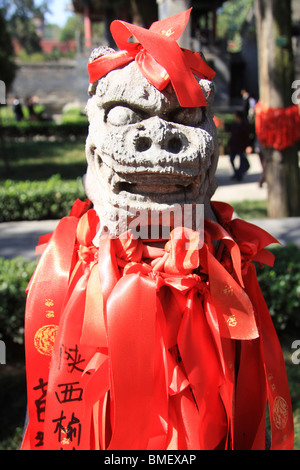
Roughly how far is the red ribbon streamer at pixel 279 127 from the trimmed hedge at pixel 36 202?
2.41 meters

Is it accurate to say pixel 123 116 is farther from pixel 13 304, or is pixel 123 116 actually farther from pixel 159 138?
pixel 13 304

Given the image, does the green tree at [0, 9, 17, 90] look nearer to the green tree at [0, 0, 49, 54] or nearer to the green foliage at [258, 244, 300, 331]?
the green foliage at [258, 244, 300, 331]

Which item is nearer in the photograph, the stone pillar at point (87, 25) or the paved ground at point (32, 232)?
the paved ground at point (32, 232)

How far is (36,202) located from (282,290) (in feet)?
12.0

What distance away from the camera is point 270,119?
5.27 meters

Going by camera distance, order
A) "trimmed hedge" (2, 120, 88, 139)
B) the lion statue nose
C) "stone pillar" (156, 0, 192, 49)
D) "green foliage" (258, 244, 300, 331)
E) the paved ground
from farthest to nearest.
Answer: "trimmed hedge" (2, 120, 88, 139) → the paved ground → "green foliage" (258, 244, 300, 331) → "stone pillar" (156, 0, 192, 49) → the lion statue nose

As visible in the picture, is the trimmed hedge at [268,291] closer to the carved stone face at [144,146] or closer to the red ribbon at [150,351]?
the red ribbon at [150,351]

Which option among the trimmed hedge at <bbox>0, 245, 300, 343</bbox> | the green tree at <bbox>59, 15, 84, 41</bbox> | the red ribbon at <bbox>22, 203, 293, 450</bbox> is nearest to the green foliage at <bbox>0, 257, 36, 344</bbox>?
the trimmed hedge at <bbox>0, 245, 300, 343</bbox>

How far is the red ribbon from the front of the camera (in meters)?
1.34

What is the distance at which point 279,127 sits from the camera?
5215 mm

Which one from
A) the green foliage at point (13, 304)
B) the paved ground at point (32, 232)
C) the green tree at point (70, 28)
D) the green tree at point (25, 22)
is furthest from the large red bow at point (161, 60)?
the green tree at point (70, 28)

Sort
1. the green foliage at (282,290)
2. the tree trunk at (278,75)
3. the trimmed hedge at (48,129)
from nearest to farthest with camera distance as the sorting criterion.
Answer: the green foliage at (282,290) < the tree trunk at (278,75) < the trimmed hedge at (48,129)

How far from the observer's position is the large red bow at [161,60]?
4.31 feet

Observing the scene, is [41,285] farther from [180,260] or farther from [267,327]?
[267,327]
